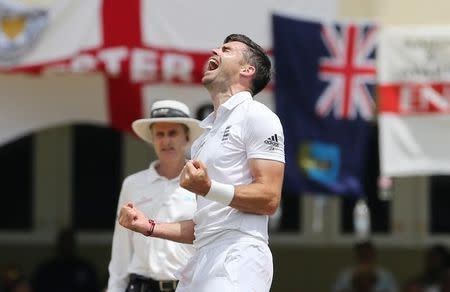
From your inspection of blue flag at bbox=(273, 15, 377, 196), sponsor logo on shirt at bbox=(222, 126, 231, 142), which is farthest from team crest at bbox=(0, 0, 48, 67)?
sponsor logo on shirt at bbox=(222, 126, 231, 142)

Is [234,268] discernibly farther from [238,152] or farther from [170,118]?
[170,118]

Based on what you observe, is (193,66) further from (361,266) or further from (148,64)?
(361,266)

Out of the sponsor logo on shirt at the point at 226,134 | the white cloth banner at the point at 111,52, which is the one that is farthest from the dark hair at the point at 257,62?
the white cloth banner at the point at 111,52

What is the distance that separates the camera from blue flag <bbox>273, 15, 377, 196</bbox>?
948 centimetres

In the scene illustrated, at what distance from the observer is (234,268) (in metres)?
5.04

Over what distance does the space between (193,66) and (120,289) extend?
2.93 metres

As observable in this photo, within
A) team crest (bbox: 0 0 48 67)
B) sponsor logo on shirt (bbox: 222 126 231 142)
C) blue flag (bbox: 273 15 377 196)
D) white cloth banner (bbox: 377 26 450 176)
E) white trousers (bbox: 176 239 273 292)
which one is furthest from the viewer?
white cloth banner (bbox: 377 26 450 176)

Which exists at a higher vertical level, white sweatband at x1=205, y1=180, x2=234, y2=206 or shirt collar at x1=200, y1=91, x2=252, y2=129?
shirt collar at x1=200, y1=91, x2=252, y2=129

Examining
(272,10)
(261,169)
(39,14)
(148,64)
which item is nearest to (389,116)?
(272,10)

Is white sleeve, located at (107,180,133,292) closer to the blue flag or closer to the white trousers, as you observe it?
the white trousers

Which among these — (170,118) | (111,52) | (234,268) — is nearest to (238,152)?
(234,268)

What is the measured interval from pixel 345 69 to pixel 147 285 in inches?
137

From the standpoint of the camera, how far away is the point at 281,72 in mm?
9445

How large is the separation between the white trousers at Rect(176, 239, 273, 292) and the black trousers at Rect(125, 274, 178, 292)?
1.30m
